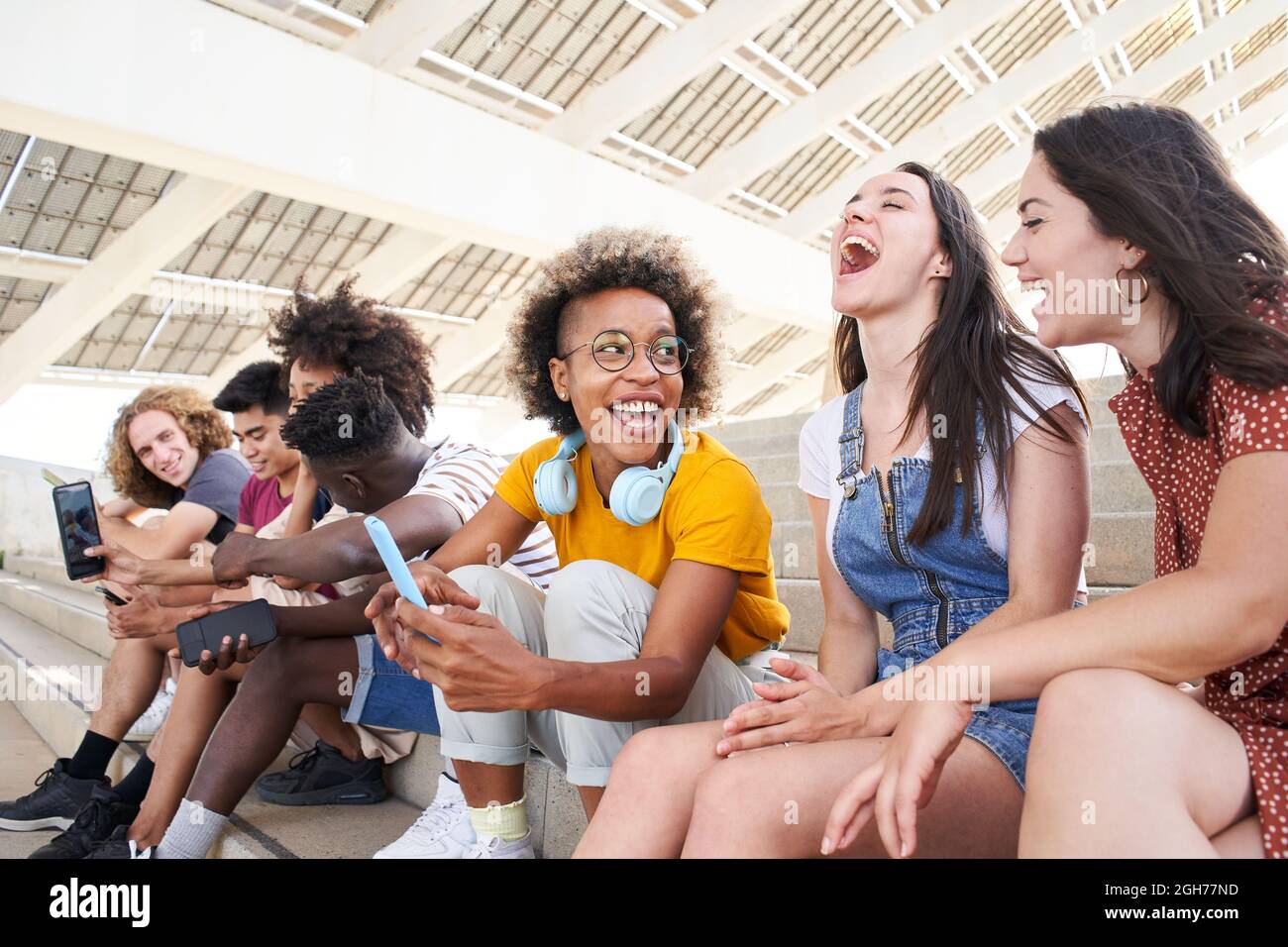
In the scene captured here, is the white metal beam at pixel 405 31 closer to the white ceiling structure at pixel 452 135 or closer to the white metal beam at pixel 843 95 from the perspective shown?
the white ceiling structure at pixel 452 135

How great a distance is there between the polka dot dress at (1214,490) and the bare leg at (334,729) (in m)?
1.88

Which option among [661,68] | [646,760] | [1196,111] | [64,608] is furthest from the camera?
[1196,111]

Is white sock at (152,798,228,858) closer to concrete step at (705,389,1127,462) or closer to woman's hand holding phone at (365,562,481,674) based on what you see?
woman's hand holding phone at (365,562,481,674)

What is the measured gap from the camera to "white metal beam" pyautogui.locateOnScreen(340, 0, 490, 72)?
6.64 meters

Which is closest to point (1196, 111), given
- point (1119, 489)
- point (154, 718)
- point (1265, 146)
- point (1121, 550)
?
point (1265, 146)

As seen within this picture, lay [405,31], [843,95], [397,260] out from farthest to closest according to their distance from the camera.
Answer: [397,260], [843,95], [405,31]

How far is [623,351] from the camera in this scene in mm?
2033

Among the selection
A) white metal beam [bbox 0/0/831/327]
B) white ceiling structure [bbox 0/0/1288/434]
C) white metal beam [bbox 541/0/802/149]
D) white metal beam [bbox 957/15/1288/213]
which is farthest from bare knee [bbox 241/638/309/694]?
white metal beam [bbox 957/15/1288/213]

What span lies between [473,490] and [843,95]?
7.81 m

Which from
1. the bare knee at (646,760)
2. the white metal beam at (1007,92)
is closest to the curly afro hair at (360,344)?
the bare knee at (646,760)

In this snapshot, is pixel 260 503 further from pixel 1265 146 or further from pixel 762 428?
pixel 1265 146

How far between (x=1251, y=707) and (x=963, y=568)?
0.46m

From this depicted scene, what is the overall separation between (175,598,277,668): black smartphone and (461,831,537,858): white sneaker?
653 millimetres
